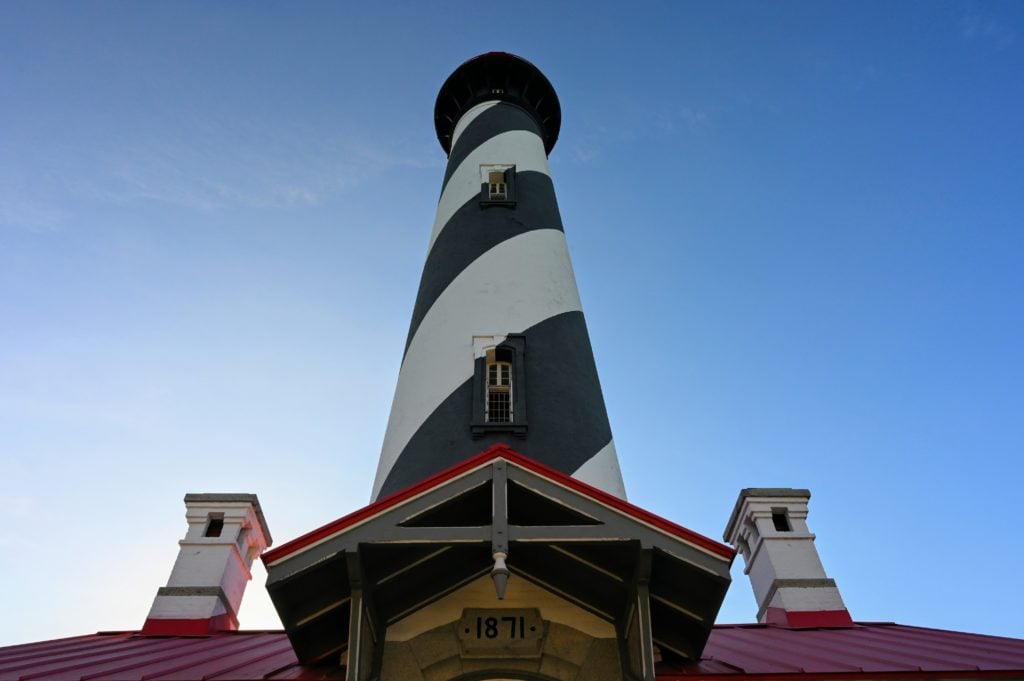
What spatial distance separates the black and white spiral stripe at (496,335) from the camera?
31.3ft

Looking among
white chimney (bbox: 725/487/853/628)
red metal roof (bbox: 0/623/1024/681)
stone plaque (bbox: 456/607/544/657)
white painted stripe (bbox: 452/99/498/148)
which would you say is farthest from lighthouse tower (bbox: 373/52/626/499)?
stone plaque (bbox: 456/607/544/657)

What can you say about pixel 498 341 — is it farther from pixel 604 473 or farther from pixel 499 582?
pixel 499 582

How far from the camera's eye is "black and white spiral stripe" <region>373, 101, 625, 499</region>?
9.54 m

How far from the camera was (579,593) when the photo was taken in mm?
6762

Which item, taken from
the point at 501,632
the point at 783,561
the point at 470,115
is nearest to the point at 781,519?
the point at 783,561

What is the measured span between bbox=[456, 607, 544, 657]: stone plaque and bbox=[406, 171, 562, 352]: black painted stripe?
5.69 metres

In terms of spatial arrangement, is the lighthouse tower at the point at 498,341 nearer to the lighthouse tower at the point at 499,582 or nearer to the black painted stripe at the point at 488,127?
the black painted stripe at the point at 488,127

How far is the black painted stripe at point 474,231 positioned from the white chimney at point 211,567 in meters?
3.27

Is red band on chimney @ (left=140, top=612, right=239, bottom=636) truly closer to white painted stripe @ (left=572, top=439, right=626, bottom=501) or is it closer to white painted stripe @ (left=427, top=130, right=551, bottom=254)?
white painted stripe @ (left=572, top=439, right=626, bottom=501)

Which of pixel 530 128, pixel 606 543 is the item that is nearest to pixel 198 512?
pixel 606 543

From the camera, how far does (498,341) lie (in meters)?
10.6

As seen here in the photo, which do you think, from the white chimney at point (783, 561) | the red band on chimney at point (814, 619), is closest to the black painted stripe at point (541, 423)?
the white chimney at point (783, 561)

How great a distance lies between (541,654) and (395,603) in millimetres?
1256

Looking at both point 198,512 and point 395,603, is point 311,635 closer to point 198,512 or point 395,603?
point 395,603
